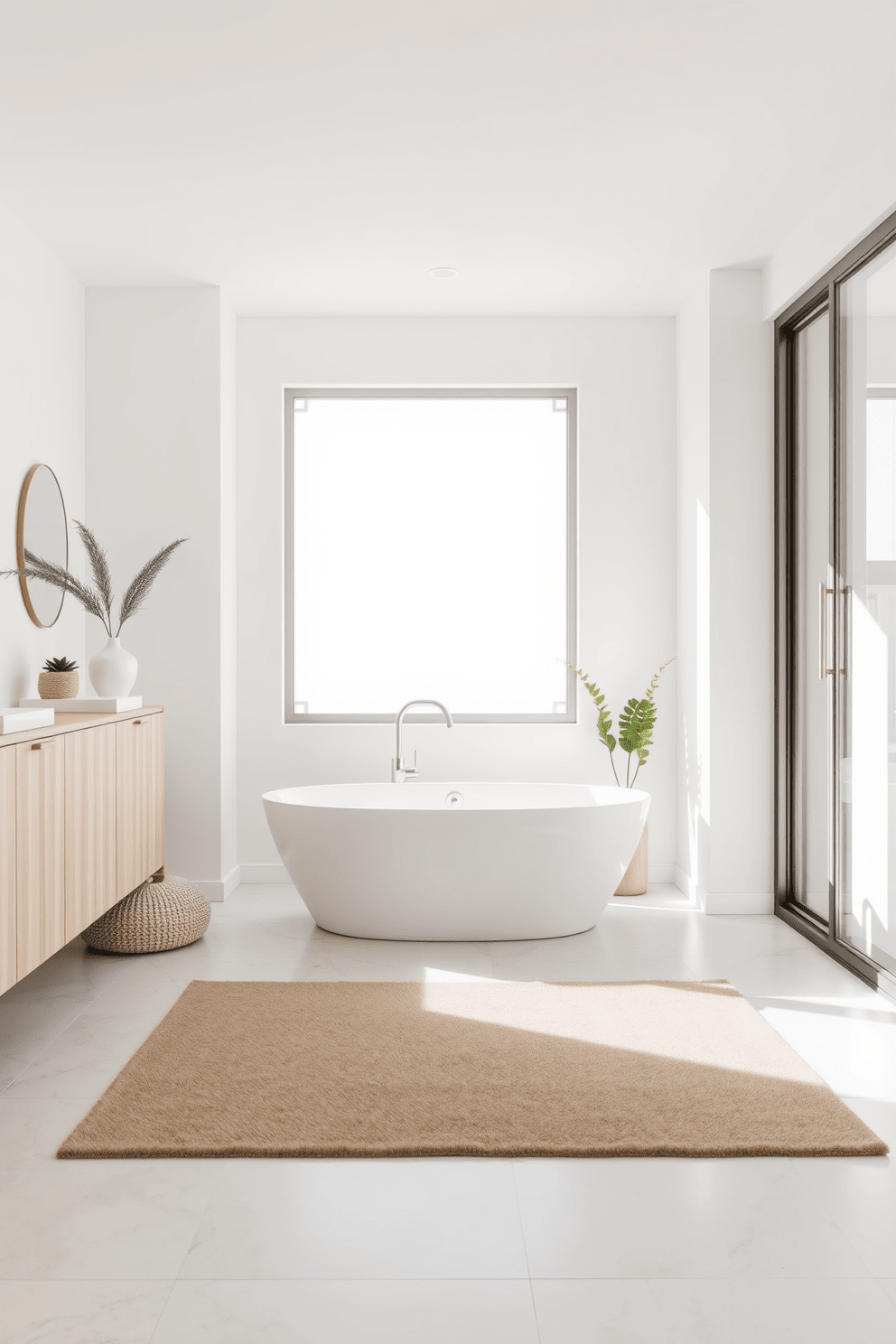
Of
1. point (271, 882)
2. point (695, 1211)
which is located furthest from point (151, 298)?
point (695, 1211)

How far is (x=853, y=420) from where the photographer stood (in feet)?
11.4

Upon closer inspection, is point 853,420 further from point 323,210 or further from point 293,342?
point 293,342

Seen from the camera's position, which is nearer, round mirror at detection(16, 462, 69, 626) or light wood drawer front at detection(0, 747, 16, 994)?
light wood drawer front at detection(0, 747, 16, 994)

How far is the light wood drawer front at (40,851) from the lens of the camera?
8.57 ft

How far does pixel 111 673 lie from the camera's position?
3875 millimetres

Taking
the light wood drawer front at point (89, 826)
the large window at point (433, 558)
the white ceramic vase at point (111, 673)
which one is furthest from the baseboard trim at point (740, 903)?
the white ceramic vase at point (111, 673)

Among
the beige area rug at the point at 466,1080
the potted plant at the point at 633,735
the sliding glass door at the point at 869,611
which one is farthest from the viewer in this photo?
the potted plant at the point at 633,735

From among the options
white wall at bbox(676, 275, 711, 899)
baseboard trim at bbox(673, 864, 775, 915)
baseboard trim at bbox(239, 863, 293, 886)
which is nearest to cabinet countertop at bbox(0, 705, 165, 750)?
baseboard trim at bbox(239, 863, 293, 886)

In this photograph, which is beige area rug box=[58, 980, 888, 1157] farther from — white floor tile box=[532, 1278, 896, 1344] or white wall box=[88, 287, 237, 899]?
Answer: white wall box=[88, 287, 237, 899]

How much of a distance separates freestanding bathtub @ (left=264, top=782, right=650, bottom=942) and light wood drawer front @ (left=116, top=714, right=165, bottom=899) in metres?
0.45

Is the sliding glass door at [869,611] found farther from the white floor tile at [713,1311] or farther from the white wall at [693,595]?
the white floor tile at [713,1311]

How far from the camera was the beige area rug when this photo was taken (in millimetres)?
2152

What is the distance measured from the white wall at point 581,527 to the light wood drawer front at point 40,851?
6.35 feet

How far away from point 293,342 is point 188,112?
6.06ft
